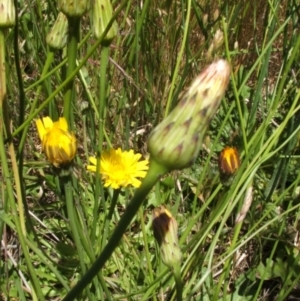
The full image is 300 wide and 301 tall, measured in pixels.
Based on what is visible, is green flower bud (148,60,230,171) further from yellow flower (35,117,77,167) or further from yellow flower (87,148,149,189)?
yellow flower (87,148,149,189)

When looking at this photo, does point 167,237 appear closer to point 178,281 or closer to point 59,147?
point 178,281

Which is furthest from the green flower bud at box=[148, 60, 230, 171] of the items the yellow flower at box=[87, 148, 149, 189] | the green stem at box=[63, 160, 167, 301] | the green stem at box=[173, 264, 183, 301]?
the yellow flower at box=[87, 148, 149, 189]

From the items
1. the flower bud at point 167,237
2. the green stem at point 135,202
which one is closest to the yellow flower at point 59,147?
the flower bud at point 167,237

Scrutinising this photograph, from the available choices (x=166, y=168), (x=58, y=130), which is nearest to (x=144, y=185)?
(x=166, y=168)

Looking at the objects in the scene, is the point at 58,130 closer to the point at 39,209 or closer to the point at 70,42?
the point at 70,42

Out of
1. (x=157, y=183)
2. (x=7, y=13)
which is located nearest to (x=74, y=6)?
(x=7, y=13)

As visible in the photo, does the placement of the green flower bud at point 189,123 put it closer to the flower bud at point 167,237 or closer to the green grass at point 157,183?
the flower bud at point 167,237
